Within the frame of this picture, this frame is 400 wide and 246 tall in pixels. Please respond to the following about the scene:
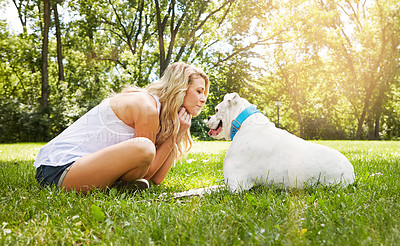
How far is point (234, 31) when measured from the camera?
2403cm

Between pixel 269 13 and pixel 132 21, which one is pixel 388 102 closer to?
pixel 269 13

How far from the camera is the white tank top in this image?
123 inches

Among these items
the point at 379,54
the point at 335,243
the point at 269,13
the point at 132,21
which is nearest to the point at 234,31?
the point at 269,13

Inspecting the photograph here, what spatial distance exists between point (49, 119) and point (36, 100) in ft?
12.8

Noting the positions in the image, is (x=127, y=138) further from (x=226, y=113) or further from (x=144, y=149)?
(x=226, y=113)

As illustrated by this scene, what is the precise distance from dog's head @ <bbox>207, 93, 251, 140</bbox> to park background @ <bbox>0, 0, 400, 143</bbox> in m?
16.8

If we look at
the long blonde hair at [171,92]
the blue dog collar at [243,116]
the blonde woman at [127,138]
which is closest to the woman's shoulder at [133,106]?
the blonde woman at [127,138]

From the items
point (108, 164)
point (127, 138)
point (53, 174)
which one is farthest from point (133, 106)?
point (53, 174)

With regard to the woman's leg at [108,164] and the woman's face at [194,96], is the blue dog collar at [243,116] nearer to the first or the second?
the woman's face at [194,96]

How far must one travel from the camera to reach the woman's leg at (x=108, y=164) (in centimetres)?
284

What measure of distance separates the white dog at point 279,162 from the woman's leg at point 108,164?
0.91 meters

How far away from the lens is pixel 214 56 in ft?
87.7

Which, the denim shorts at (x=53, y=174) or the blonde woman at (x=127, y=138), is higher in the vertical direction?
the blonde woman at (x=127, y=138)

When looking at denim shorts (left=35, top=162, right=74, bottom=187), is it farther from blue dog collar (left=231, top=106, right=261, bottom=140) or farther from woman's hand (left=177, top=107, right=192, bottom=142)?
blue dog collar (left=231, top=106, right=261, bottom=140)
